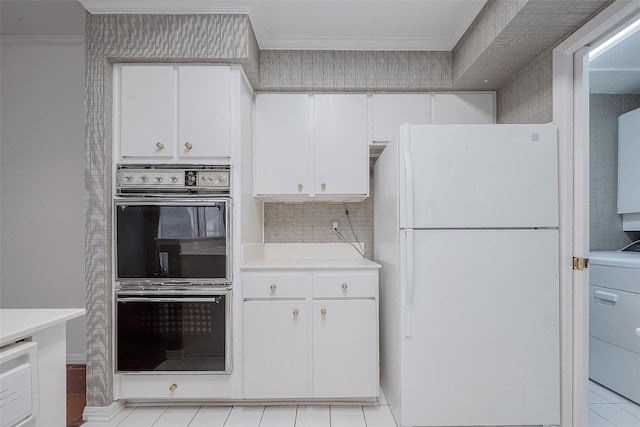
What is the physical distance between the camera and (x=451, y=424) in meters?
1.81

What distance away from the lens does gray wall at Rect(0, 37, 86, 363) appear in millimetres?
2648

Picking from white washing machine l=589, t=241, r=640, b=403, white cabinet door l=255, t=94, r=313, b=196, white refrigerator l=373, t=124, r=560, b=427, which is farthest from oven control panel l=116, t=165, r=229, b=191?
white washing machine l=589, t=241, r=640, b=403

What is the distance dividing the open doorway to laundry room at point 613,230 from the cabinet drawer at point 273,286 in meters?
1.82

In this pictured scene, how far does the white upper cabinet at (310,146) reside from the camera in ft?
8.13

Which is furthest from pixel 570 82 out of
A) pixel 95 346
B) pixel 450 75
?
pixel 95 346

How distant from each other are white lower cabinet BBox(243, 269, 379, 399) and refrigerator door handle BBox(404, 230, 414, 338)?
332 millimetres

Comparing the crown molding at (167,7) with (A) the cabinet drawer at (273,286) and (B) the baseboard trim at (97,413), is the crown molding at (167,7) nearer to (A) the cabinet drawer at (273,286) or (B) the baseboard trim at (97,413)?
(A) the cabinet drawer at (273,286)

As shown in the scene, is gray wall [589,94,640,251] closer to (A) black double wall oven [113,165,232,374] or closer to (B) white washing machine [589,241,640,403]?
(B) white washing machine [589,241,640,403]

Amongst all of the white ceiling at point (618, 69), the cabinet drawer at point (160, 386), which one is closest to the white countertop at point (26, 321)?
the cabinet drawer at point (160, 386)

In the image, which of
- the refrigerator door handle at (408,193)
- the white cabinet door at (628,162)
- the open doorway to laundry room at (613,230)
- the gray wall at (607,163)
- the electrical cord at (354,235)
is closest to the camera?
the refrigerator door handle at (408,193)

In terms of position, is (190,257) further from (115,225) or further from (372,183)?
(372,183)

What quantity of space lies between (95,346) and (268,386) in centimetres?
104

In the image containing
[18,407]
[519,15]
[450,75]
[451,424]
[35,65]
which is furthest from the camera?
[35,65]

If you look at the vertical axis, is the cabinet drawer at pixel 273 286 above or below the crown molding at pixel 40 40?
below
